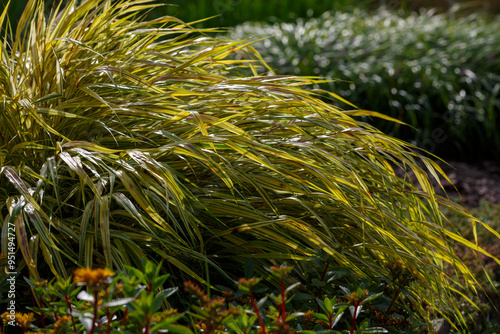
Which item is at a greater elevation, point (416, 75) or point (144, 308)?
point (144, 308)

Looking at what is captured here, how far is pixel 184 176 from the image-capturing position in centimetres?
187

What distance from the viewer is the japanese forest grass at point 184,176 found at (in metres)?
1.54

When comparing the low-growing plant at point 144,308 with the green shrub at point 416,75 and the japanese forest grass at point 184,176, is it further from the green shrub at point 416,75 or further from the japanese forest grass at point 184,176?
the green shrub at point 416,75

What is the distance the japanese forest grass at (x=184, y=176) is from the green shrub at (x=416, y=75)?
245 cm

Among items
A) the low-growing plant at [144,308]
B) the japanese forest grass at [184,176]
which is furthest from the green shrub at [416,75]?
the low-growing plant at [144,308]

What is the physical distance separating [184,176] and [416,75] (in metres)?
3.51

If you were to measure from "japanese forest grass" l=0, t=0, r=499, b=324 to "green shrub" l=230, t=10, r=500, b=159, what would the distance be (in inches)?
96.6

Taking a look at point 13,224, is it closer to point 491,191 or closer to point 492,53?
point 491,191

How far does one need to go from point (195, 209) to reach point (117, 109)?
16.1 inches

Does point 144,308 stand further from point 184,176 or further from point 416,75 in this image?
point 416,75

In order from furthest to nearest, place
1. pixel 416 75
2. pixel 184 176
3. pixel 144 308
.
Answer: pixel 416 75, pixel 184 176, pixel 144 308

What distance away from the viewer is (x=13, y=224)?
147 cm

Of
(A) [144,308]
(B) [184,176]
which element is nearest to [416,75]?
(B) [184,176]

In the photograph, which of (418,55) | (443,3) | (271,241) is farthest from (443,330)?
(443,3)
